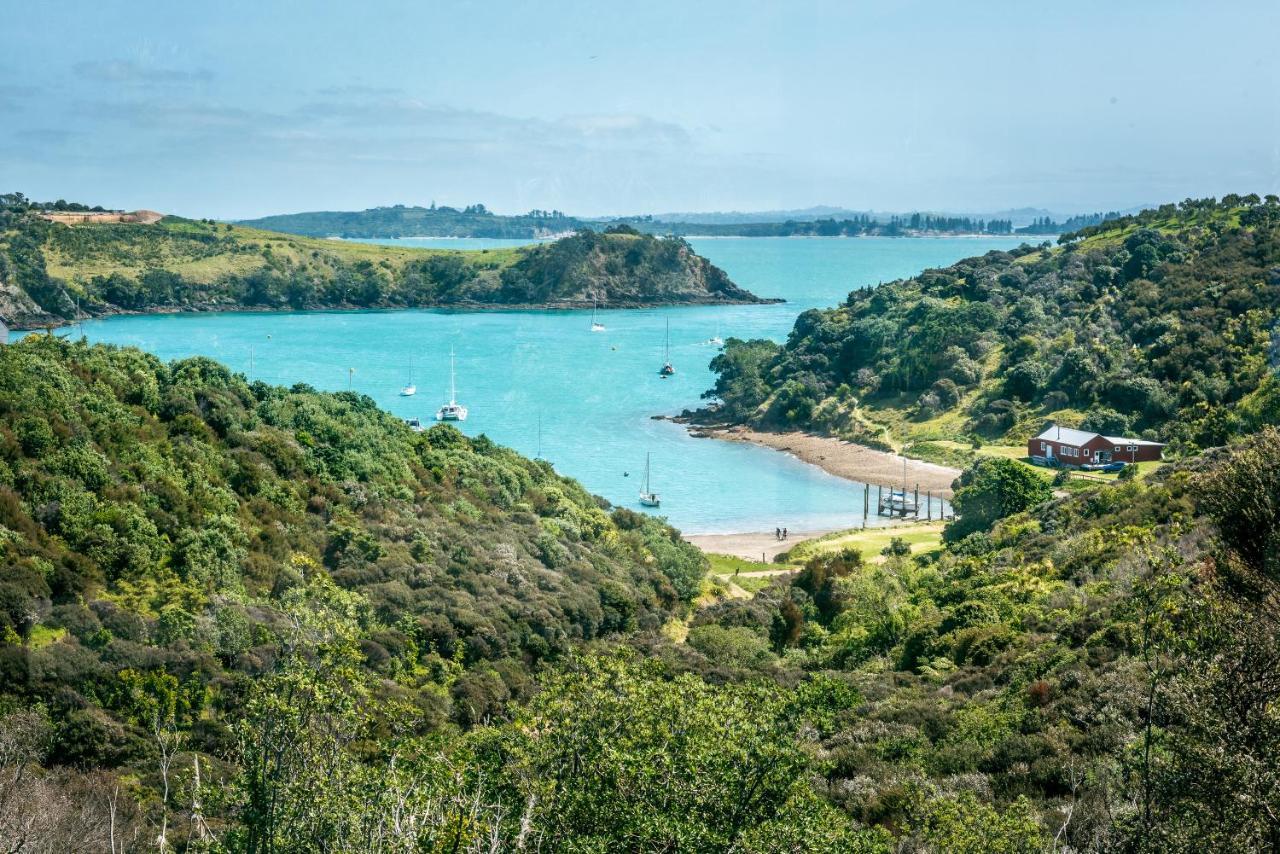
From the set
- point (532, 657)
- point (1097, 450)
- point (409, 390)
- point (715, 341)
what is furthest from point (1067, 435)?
point (715, 341)

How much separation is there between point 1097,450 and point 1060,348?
57.0 ft

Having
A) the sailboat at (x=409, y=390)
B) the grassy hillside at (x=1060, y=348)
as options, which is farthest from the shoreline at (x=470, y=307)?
the grassy hillside at (x=1060, y=348)

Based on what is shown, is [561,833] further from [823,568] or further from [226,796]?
[823,568]

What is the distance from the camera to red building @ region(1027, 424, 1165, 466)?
50.3m

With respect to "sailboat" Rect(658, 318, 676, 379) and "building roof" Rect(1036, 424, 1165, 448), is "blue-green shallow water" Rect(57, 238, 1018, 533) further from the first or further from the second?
"building roof" Rect(1036, 424, 1165, 448)

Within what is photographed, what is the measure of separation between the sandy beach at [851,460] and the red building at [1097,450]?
5.20 m

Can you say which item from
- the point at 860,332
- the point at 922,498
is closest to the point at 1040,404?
the point at 922,498

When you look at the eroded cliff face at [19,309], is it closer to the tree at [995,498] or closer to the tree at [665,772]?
the tree at [995,498]

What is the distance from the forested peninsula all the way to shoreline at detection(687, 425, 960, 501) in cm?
7591

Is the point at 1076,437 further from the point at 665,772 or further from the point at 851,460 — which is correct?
the point at 665,772

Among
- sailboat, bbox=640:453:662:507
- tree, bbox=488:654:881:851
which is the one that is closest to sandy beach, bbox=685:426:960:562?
sailboat, bbox=640:453:662:507

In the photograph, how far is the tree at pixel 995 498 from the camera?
39500 mm

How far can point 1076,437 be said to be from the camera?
171 feet

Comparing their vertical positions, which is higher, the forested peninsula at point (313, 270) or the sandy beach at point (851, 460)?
the forested peninsula at point (313, 270)
